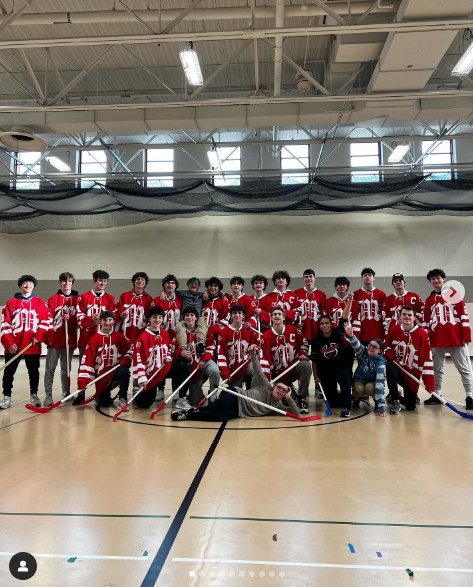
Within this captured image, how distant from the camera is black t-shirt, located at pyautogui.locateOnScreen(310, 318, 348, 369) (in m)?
5.15

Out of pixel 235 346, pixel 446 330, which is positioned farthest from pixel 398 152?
pixel 235 346

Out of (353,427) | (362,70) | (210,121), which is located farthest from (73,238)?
(353,427)

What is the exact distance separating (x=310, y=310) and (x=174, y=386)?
219 centimetres

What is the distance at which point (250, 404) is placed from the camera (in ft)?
15.6

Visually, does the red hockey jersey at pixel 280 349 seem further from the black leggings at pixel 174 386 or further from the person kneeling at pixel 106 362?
the person kneeling at pixel 106 362

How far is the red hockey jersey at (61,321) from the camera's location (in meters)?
5.62

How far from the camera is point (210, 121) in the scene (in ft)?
27.2

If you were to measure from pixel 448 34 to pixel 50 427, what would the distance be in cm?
635

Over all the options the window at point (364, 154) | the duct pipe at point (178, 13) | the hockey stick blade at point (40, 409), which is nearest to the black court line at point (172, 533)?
the hockey stick blade at point (40, 409)

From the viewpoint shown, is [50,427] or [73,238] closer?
[50,427]

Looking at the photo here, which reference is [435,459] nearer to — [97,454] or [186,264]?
[97,454]

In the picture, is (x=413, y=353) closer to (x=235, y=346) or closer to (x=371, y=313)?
(x=371, y=313)

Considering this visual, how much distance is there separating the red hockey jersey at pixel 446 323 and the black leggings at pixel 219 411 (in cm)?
272

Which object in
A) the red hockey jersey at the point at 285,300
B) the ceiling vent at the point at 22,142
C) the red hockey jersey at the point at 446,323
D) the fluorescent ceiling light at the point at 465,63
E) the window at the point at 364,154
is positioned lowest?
the red hockey jersey at the point at 446,323
